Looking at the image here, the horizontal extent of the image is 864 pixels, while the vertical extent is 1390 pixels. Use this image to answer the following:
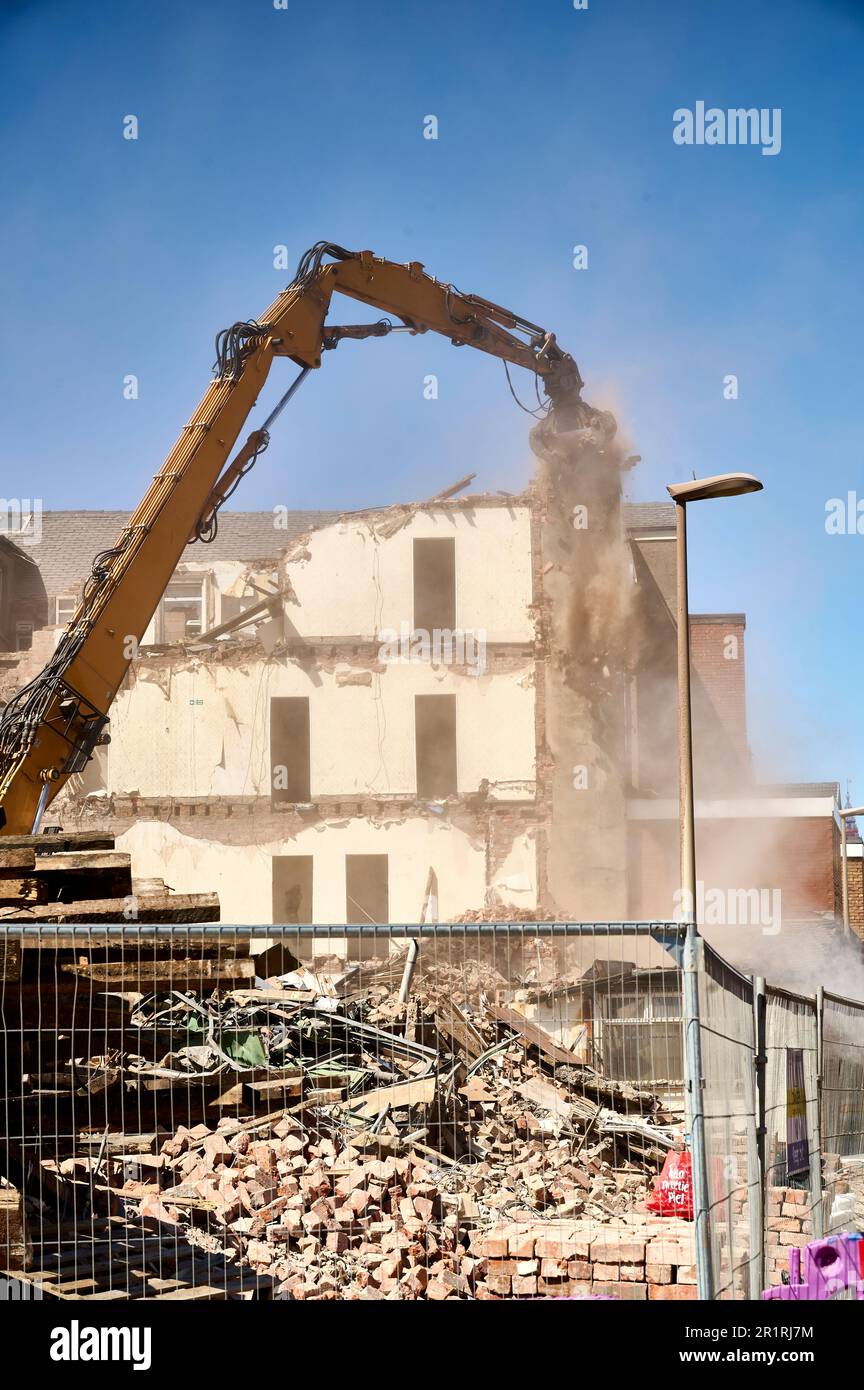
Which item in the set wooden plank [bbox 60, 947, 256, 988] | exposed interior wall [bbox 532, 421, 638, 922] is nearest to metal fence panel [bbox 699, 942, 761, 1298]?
wooden plank [bbox 60, 947, 256, 988]

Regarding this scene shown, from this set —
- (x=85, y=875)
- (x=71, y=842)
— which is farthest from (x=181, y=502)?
(x=85, y=875)

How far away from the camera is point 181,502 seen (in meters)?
18.6

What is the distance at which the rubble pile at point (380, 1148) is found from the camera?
7832 millimetres

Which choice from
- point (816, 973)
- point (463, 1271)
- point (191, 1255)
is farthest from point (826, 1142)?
point (816, 973)

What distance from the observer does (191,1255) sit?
693 cm

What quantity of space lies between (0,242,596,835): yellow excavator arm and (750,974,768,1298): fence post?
10.5 metres

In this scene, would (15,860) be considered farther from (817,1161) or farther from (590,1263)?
(817,1161)

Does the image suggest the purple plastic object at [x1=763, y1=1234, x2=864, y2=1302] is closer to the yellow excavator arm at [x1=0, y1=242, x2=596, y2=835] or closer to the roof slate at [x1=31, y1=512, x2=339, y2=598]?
the yellow excavator arm at [x1=0, y1=242, x2=596, y2=835]

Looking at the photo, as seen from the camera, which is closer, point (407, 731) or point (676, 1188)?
point (676, 1188)

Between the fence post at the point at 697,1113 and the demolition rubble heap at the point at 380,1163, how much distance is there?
1215mm

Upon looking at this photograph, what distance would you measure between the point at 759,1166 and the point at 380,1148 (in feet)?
14.1

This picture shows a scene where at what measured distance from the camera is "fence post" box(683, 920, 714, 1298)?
18.1 ft
